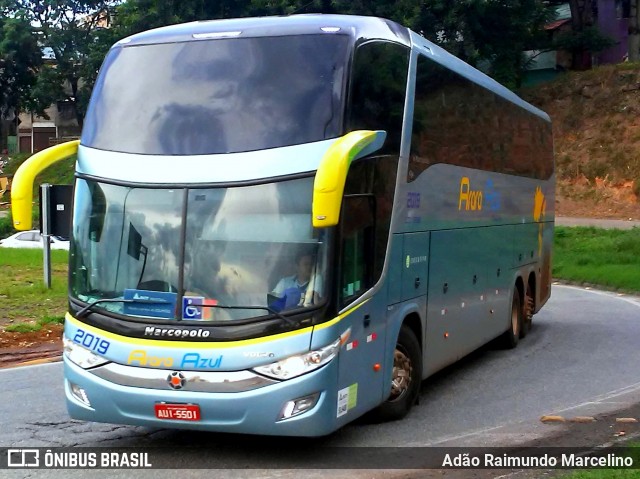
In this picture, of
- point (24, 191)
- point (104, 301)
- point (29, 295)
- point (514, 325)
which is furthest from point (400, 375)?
point (29, 295)

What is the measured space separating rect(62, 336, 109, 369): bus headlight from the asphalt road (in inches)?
33.9

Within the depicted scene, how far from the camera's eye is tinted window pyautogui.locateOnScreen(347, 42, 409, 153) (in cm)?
797

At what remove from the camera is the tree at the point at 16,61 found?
57531 millimetres

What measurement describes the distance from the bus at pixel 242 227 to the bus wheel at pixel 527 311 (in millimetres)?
6965

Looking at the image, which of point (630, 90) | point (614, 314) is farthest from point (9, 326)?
point (630, 90)

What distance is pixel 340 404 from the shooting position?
7.48 metres

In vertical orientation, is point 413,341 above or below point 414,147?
below

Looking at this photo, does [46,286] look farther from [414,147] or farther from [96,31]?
[96,31]

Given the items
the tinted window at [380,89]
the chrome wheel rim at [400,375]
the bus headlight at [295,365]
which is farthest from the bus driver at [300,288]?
the chrome wheel rim at [400,375]

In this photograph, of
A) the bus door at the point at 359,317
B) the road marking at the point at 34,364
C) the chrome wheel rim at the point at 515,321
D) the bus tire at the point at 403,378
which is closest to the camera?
the bus door at the point at 359,317

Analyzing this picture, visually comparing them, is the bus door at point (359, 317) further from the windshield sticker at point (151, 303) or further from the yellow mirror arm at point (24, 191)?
the yellow mirror arm at point (24, 191)

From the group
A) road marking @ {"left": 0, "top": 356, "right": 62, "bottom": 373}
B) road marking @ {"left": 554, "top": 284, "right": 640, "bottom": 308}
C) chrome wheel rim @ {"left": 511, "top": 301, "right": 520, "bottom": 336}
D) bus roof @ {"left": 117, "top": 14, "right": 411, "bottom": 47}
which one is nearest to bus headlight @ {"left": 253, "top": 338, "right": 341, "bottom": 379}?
bus roof @ {"left": 117, "top": 14, "right": 411, "bottom": 47}

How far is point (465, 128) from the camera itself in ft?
37.5

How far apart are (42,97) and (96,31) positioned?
5.20 meters
